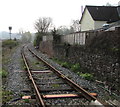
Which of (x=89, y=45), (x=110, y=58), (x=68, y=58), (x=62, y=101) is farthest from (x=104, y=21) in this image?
(x=62, y=101)

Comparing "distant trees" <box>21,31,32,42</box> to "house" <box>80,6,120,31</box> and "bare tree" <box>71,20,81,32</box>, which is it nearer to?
"bare tree" <box>71,20,81,32</box>

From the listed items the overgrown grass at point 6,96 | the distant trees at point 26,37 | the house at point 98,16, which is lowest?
the overgrown grass at point 6,96

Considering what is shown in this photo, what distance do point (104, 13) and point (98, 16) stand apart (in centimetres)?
213

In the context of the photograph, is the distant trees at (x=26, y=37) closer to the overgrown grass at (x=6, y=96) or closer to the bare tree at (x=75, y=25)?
the bare tree at (x=75, y=25)

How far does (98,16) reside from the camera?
126 feet

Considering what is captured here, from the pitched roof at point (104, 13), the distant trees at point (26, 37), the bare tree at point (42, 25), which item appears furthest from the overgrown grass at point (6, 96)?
A: the distant trees at point (26, 37)

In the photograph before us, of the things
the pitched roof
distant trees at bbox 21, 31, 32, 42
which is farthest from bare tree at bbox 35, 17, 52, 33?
distant trees at bbox 21, 31, 32, 42

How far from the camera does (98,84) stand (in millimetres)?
8250

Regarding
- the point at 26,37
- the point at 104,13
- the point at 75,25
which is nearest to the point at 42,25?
the point at 75,25

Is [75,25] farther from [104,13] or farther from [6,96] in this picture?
[6,96]

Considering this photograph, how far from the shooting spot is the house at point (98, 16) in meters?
37.2

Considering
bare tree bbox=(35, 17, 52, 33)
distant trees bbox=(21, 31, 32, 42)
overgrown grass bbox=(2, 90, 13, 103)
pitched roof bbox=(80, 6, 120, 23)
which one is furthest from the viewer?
distant trees bbox=(21, 31, 32, 42)

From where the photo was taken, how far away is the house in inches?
1464

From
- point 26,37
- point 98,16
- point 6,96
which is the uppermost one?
point 98,16
